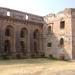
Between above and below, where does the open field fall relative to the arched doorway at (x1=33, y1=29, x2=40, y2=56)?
below

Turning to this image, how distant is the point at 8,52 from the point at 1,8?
586cm

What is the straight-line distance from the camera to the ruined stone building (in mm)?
24953

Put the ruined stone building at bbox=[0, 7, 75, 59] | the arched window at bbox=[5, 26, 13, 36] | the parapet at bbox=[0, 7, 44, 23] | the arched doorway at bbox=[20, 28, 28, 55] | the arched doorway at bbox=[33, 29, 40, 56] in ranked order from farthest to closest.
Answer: the arched doorway at bbox=[33, 29, 40, 56]
the arched doorway at bbox=[20, 28, 28, 55]
the arched window at bbox=[5, 26, 13, 36]
the ruined stone building at bbox=[0, 7, 75, 59]
the parapet at bbox=[0, 7, 44, 23]

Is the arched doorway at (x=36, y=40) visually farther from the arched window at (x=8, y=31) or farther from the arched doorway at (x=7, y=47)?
the arched doorway at (x=7, y=47)

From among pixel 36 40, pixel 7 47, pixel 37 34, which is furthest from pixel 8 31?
pixel 37 34

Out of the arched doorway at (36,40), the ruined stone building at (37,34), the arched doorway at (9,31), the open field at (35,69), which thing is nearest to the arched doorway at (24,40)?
the ruined stone building at (37,34)

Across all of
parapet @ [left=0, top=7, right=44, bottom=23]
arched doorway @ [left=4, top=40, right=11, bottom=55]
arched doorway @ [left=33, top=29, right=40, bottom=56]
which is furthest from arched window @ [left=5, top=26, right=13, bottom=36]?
arched doorway @ [left=33, top=29, right=40, bottom=56]

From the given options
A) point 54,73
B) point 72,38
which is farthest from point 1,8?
point 54,73

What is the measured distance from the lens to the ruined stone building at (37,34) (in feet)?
81.9

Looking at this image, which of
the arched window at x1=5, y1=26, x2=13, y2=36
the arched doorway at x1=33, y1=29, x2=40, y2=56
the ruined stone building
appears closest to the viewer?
the ruined stone building

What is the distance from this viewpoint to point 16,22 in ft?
84.3

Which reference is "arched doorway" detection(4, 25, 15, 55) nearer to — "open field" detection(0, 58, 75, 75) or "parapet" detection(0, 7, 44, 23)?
"parapet" detection(0, 7, 44, 23)

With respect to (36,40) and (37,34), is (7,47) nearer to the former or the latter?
(36,40)

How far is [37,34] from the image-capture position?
29.2m
